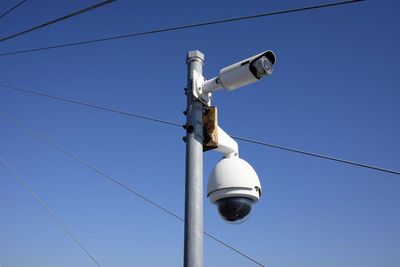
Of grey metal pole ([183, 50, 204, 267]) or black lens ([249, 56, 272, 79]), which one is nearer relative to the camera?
grey metal pole ([183, 50, 204, 267])

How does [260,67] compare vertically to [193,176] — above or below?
above

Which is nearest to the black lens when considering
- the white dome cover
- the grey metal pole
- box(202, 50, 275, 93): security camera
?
box(202, 50, 275, 93): security camera

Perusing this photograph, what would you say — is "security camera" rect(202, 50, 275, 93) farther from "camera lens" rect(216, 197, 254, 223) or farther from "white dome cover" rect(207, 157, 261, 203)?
"camera lens" rect(216, 197, 254, 223)

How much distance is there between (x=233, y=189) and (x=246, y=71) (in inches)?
33.3

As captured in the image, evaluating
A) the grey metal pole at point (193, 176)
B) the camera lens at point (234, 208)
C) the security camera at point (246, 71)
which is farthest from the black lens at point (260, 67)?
the camera lens at point (234, 208)

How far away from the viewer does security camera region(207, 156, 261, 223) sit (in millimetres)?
2785

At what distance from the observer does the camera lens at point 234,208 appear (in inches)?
110

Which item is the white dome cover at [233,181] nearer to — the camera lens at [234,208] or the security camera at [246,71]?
the camera lens at [234,208]

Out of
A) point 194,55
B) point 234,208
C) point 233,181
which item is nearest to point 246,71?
point 194,55

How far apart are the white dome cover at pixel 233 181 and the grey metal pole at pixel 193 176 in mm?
239

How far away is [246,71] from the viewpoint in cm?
271

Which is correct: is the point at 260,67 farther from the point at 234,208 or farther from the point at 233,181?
the point at 234,208

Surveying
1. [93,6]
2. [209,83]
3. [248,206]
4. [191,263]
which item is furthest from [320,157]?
[93,6]

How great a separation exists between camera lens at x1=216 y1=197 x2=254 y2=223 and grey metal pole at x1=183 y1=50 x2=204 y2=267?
307 mm
